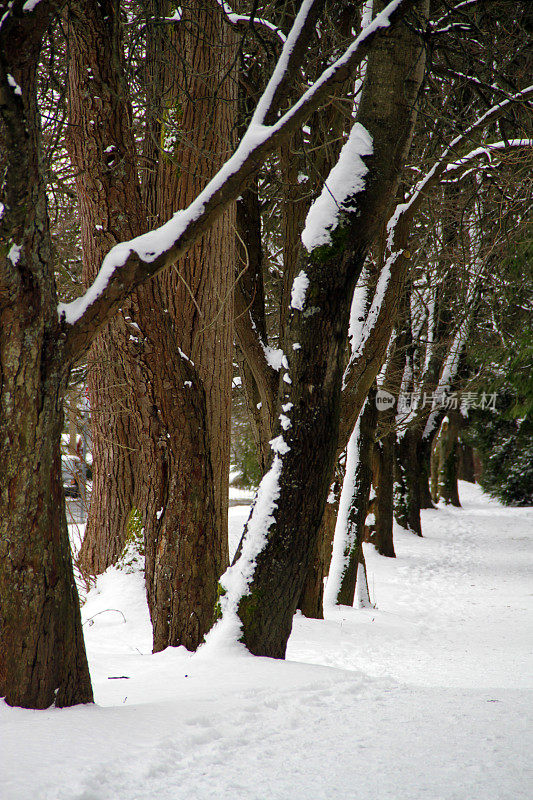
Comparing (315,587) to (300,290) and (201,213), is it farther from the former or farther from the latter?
(201,213)

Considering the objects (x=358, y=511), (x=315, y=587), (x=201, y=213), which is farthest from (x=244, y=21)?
(x=358, y=511)

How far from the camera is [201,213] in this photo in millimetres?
2842

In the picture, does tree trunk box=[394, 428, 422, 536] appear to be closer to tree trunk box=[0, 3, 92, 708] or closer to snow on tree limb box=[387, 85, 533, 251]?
snow on tree limb box=[387, 85, 533, 251]

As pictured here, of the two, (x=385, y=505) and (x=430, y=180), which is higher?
(x=430, y=180)

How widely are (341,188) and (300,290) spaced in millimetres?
586

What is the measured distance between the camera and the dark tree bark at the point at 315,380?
11.2 feet

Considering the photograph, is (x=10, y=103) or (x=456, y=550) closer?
(x=10, y=103)

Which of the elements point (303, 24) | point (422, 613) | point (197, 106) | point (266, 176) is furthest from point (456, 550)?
point (303, 24)

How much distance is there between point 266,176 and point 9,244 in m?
4.90

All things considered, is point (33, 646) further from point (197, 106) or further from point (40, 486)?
point (197, 106)

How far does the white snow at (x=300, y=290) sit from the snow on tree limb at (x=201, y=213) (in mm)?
671

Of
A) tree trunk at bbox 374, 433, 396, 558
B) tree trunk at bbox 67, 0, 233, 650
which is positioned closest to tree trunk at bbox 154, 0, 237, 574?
tree trunk at bbox 67, 0, 233, 650

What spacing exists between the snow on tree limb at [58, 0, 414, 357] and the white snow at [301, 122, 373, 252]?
17.9 inches

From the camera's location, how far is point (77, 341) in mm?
2582
